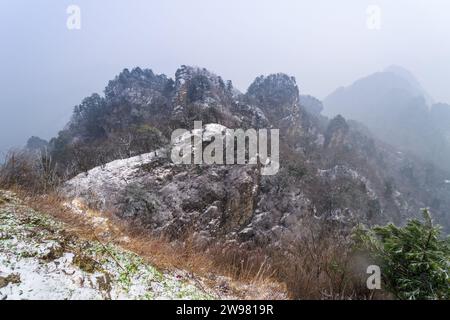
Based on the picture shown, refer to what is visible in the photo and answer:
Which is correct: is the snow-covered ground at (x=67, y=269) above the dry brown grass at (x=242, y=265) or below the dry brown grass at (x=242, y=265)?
above

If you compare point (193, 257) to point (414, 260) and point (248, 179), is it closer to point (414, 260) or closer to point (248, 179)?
point (414, 260)

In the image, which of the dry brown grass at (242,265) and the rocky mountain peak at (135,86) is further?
the rocky mountain peak at (135,86)

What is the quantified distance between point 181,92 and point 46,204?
7935 cm

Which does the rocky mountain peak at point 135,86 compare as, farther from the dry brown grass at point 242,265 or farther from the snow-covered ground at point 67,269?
the snow-covered ground at point 67,269

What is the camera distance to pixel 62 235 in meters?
3.62

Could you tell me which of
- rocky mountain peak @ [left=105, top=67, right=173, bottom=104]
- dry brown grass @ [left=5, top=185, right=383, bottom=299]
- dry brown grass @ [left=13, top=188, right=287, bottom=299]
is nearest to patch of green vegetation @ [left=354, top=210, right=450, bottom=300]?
dry brown grass @ [left=5, top=185, right=383, bottom=299]

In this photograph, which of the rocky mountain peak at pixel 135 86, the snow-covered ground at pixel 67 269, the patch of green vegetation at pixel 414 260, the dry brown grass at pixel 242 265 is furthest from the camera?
the rocky mountain peak at pixel 135 86

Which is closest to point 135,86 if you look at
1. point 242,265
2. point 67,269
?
point 242,265

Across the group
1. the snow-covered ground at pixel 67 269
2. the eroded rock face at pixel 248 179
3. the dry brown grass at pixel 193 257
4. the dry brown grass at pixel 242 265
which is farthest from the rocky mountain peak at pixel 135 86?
the snow-covered ground at pixel 67 269

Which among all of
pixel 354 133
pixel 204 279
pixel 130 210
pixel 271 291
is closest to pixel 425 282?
pixel 271 291

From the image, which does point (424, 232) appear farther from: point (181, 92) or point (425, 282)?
point (181, 92)

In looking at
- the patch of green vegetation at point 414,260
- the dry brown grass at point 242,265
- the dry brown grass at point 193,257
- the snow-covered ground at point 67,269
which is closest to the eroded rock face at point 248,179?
the dry brown grass at point 193,257

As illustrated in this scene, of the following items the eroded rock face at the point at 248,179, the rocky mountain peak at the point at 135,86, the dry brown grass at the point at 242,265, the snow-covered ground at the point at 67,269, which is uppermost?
the rocky mountain peak at the point at 135,86

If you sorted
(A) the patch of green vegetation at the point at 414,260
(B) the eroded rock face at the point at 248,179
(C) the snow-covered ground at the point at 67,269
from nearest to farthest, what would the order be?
(C) the snow-covered ground at the point at 67,269
(A) the patch of green vegetation at the point at 414,260
(B) the eroded rock face at the point at 248,179
